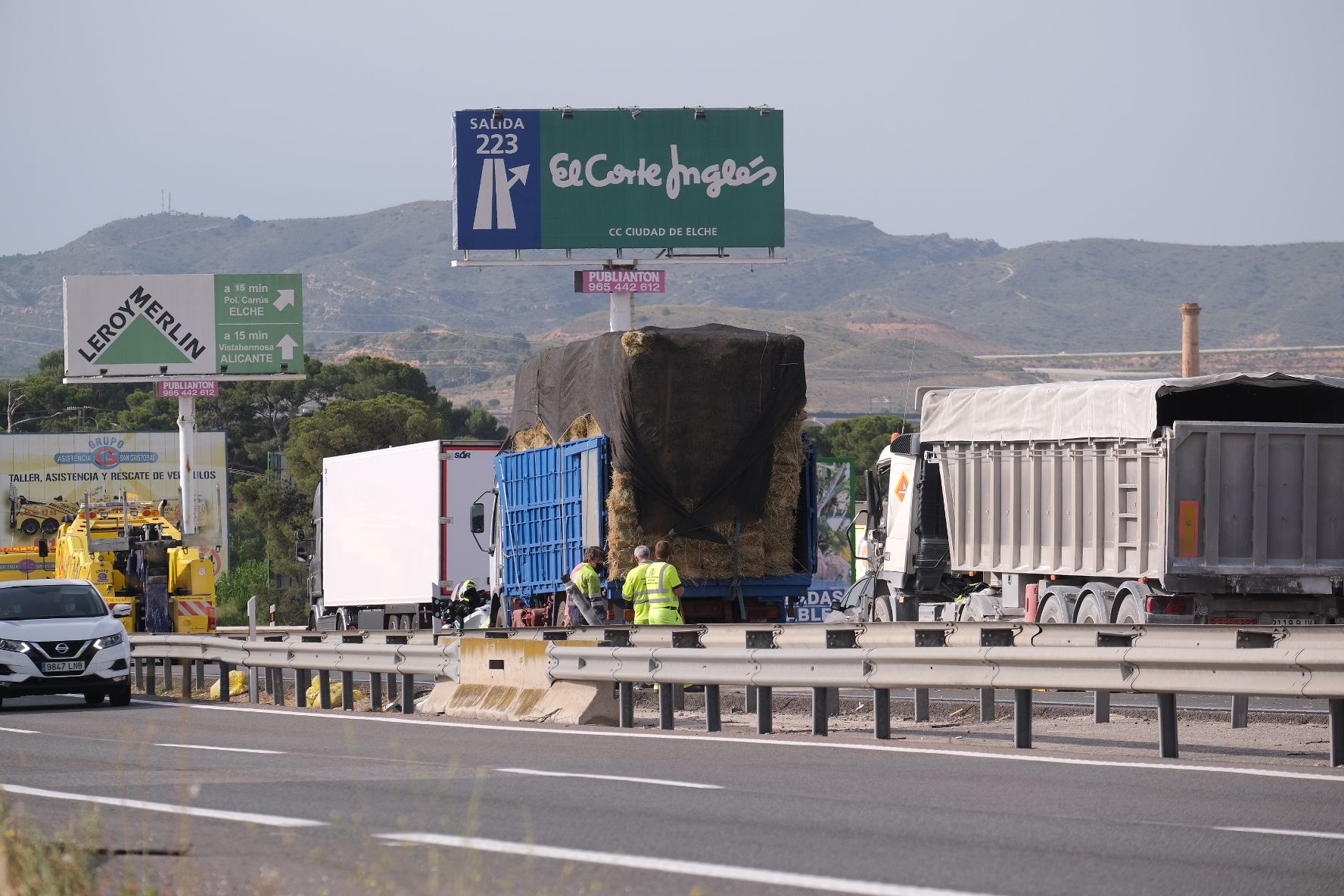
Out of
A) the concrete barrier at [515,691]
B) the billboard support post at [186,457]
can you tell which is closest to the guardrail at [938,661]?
the concrete barrier at [515,691]

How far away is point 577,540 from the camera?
71.1 ft

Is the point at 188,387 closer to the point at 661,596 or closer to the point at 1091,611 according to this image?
the point at 1091,611

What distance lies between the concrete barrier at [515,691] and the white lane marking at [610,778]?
13.7 feet

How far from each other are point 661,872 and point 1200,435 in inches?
521

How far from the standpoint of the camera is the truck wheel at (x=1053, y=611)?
70.3ft

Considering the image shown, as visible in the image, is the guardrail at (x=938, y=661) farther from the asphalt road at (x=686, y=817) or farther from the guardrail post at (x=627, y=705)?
the asphalt road at (x=686, y=817)

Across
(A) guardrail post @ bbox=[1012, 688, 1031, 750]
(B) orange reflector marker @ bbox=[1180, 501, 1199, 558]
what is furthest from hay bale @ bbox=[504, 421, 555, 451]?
(A) guardrail post @ bbox=[1012, 688, 1031, 750]

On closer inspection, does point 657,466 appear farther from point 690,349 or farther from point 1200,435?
point 1200,435

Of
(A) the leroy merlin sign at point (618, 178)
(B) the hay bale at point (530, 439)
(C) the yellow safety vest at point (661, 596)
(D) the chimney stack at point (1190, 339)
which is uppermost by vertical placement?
(A) the leroy merlin sign at point (618, 178)

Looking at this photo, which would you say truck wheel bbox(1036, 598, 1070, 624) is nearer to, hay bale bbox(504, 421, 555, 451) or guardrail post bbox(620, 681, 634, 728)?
hay bale bbox(504, 421, 555, 451)

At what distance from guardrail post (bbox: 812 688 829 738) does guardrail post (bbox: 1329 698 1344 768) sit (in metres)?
4.00

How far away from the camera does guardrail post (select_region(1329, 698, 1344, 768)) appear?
1100cm

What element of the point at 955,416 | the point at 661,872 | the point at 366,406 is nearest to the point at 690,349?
the point at 955,416

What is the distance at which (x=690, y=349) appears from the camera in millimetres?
21188
